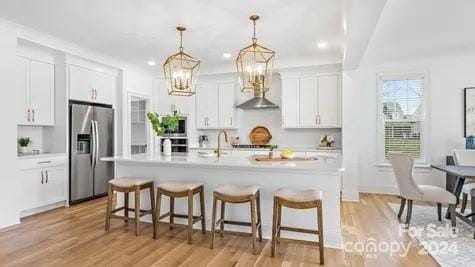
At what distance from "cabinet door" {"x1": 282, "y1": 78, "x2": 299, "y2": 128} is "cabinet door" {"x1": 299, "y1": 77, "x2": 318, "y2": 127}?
0.08 metres

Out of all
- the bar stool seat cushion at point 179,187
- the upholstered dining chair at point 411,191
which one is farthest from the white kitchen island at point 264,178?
the upholstered dining chair at point 411,191

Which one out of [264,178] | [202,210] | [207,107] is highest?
[207,107]

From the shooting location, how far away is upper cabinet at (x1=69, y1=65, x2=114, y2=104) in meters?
4.98

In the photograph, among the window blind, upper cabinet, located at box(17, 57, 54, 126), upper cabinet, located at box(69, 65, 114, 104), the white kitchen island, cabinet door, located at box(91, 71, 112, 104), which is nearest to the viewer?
the white kitchen island

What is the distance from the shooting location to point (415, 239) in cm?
331

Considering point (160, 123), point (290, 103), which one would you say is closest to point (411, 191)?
point (290, 103)

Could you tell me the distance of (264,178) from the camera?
3.40m

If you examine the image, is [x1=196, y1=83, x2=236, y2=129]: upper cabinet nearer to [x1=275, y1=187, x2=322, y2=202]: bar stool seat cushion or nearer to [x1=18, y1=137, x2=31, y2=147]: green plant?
[x1=18, y1=137, x2=31, y2=147]: green plant

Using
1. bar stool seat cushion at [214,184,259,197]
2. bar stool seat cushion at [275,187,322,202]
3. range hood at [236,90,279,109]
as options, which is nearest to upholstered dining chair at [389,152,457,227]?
bar stool seat cushion at [275,187,322,202]

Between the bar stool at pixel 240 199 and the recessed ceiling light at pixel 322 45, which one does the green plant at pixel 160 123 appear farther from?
the recessed ceiling light at pixel 322 45

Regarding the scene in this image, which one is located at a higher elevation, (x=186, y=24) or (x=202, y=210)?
(x=186, y=24)

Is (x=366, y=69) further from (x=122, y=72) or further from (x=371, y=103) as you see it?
(x=122, y=72)

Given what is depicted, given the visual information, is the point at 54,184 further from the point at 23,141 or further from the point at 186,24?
the point at 186,24

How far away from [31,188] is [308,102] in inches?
195
